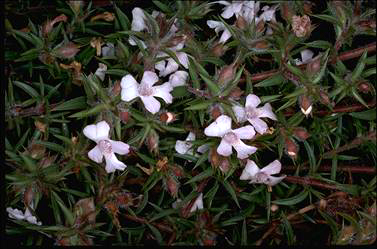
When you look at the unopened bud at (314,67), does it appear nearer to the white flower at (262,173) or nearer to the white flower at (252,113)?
the white flower at (252,113)

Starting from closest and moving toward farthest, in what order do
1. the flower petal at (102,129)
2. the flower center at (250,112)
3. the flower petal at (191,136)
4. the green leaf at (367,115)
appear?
the flower petal at (102,129)
the flower center at (250,112)
the flower petal at (191,136)
the green leaf at (367,115)

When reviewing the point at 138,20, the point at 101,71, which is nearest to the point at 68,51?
the point at 101,71

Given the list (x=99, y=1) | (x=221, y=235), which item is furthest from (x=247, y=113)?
(x=99, y=1)

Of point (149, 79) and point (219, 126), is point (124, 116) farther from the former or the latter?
point (219, 126)

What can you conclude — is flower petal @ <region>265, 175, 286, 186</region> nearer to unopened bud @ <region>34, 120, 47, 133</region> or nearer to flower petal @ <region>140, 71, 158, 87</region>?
flower petal @ <region>140, 71, 158, 87</region>

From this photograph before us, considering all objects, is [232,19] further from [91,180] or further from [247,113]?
[91,180]

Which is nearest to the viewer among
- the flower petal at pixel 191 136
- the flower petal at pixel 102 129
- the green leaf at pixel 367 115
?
the flower petal at pixel 102 129

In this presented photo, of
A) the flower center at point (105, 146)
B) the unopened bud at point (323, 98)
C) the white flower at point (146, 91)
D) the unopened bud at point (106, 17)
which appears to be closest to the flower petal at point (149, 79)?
the white flower at point (146, 91)
